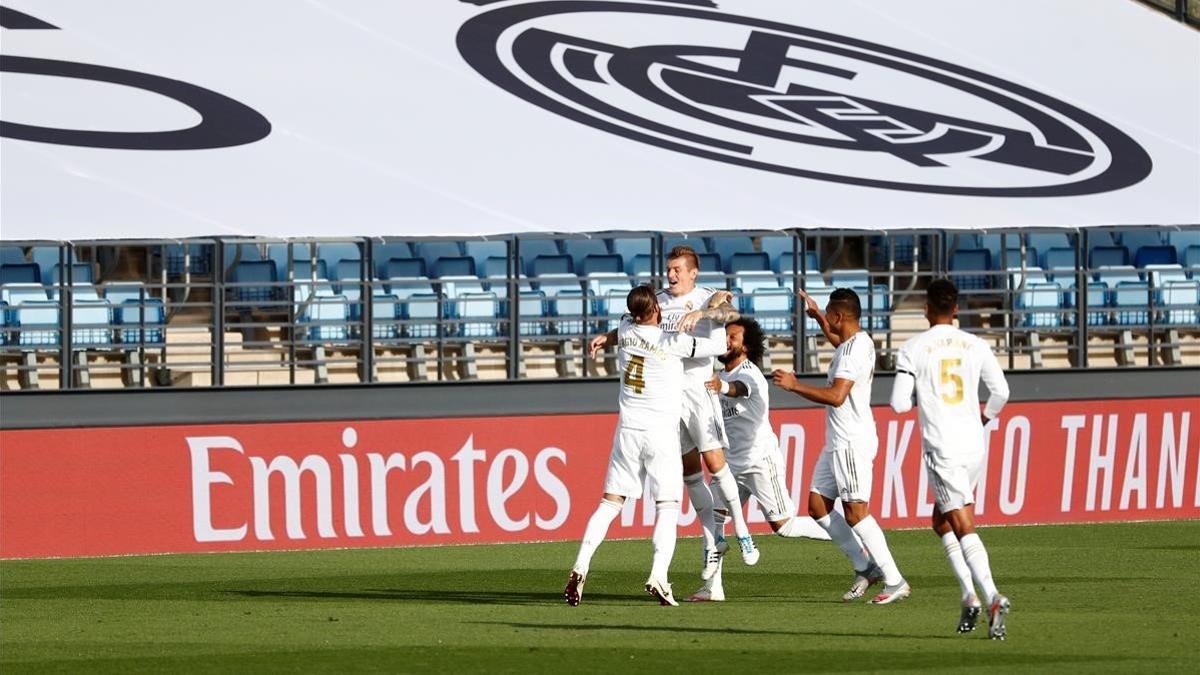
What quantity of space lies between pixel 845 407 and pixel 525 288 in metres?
8.50

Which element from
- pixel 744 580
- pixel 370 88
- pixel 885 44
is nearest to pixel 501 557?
pixel 744 580

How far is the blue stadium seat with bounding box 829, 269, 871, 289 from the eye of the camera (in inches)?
758

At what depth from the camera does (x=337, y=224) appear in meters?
17.8

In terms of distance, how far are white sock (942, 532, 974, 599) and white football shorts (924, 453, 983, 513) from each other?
151 mm

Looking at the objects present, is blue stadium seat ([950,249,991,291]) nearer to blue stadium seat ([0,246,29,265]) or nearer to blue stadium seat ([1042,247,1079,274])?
blue stadium seat ([1042,247,1079,274])

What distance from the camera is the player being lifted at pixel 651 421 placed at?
12.1 metres

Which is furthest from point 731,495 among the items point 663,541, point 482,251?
point 482,251

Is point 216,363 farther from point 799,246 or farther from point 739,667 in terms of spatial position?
point 739,667

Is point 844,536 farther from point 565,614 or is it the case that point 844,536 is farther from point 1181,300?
point 1181,300

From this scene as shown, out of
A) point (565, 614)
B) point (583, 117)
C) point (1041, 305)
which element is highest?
point (583, 117)

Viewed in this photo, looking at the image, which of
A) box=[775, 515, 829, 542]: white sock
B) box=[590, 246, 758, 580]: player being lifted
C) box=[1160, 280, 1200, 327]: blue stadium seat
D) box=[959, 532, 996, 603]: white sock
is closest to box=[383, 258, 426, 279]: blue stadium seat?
box=[590, 246, 758, 580]: player being lifted

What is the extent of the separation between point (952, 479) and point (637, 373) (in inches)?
91.3

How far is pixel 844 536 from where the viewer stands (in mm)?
12586

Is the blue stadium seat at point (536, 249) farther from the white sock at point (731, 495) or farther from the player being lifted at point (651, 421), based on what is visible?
the player being lifted at point (651, 421)
